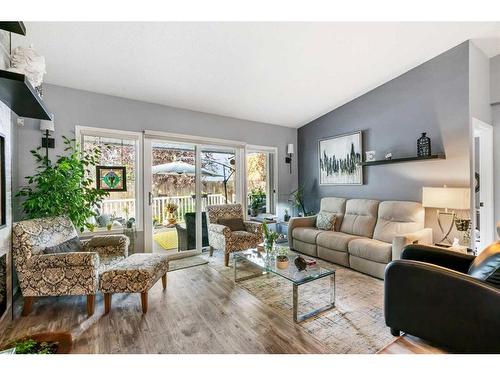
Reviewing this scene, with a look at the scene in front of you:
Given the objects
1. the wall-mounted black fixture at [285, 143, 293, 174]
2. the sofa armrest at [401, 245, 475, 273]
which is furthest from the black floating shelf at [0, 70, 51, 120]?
the wall-mounted black fixture at [285, 143, 293, 174]

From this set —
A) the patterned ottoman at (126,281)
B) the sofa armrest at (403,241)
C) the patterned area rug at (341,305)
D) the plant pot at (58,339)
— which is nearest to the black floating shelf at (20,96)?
the patterned ottoman at (126,281)

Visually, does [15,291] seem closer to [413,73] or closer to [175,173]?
[175,173]

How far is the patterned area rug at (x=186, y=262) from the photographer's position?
351 cm

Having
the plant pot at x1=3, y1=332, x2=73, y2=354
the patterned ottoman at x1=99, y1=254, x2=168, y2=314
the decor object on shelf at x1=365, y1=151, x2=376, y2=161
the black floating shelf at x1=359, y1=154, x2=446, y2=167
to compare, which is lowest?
the plant pot at x1=3, y1=332, x2=73, y2=354

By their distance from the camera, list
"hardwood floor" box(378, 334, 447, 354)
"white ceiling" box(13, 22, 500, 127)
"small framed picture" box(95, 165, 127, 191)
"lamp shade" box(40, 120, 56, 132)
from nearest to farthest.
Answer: "hardwood floor" box(378, 334, 447, 354) → "white ceiling" box(13, 22, 500, 127) → "lamp shade" box(40, 120, 56, 132) → "small framed picture" box(95, 165, 127, 191)

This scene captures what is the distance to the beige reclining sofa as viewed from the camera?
2955mm

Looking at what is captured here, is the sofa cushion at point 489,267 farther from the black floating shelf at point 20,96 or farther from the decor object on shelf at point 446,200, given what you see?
the black floating shelf at point 20,96

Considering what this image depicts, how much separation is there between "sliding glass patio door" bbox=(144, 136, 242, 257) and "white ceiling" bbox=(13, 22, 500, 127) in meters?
0.78

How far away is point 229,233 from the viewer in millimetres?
3529

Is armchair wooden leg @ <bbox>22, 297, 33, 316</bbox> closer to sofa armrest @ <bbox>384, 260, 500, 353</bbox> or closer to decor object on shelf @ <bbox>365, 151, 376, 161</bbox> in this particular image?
sofa armrest @ <bbox>384, 260, 500, 353</bbox>

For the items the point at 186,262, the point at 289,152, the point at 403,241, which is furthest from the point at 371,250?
the point at 289,152

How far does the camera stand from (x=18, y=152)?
285 cm

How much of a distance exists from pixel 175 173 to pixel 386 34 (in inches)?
133
